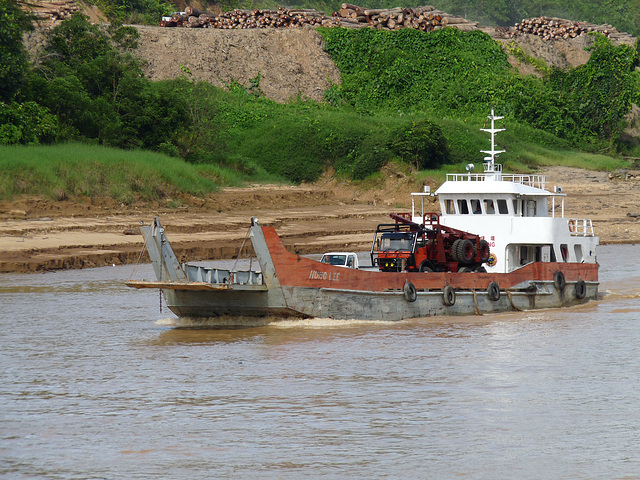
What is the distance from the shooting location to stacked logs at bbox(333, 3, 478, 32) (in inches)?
2472

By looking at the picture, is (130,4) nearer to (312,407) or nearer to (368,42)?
(368,42)

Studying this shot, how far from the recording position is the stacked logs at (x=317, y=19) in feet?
201

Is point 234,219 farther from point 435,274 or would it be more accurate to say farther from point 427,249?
point 435,274

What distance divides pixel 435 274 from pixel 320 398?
7.65 metres

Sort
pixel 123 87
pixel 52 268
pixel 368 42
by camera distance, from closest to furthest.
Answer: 1. pixel 52 268
2. pixel 123 87
3. pixel 368 42

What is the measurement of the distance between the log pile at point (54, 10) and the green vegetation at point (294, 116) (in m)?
3.87

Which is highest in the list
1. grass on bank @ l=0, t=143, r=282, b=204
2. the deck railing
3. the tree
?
the tree

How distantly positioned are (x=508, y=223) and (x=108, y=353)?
1056cm

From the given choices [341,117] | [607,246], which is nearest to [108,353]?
[607,246]

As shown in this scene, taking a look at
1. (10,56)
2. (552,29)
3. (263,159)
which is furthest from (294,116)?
(552,29)

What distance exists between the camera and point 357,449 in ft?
37.5

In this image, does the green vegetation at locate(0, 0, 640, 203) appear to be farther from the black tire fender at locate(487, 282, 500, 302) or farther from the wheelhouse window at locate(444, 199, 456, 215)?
the black tire fender at locate(487, 282, 500, 302)

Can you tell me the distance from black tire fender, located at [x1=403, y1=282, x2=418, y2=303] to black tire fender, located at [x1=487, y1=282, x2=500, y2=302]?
2.45m

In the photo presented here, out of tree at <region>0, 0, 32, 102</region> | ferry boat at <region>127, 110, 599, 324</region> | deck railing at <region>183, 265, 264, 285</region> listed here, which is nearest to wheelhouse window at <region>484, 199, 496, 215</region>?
ferry boat at <region>127, 110, 599, 324</region>
